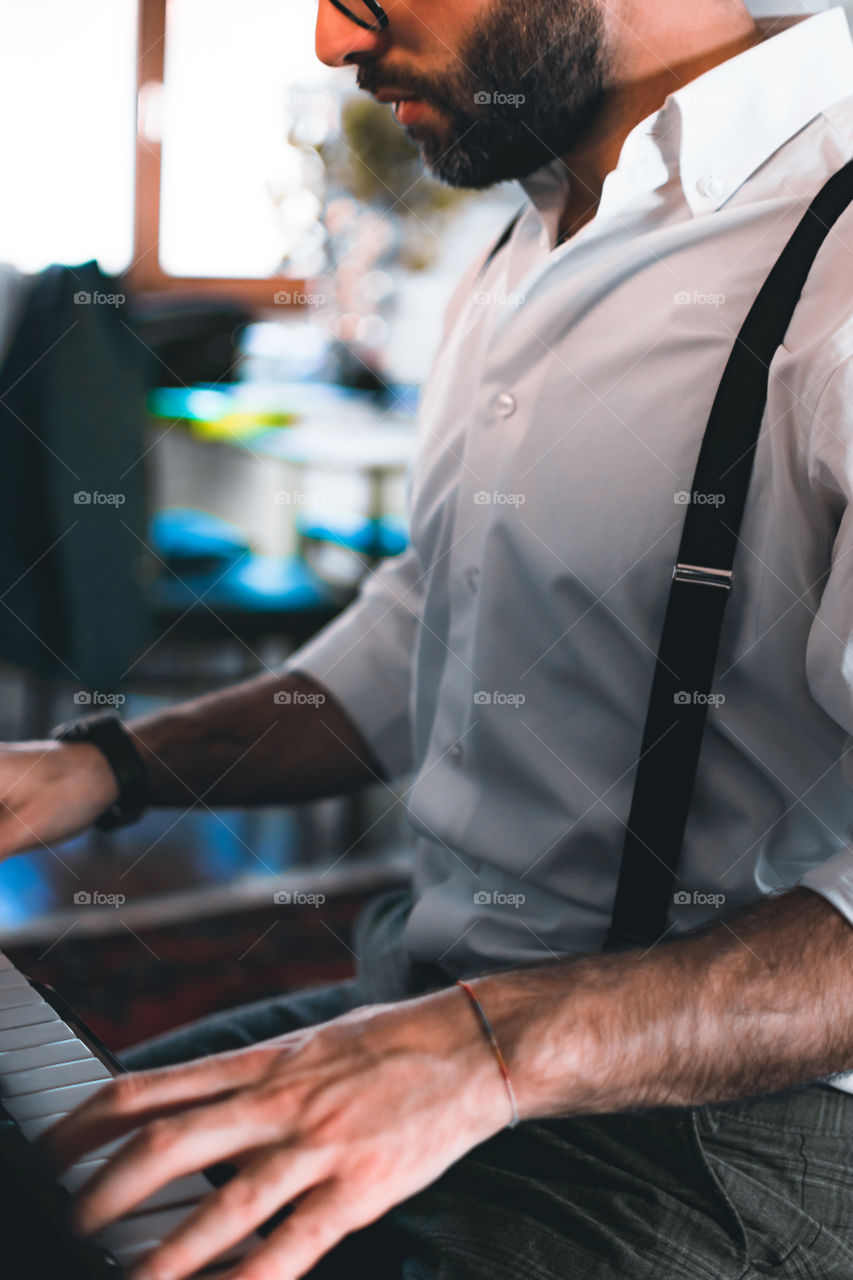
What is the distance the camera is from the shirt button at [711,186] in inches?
33.5

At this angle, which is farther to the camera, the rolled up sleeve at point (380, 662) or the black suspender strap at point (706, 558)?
the rolled up sleeve at point (380, 662)

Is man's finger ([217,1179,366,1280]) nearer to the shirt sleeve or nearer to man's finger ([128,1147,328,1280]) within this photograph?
man's finger ([128,1147,328,1280])

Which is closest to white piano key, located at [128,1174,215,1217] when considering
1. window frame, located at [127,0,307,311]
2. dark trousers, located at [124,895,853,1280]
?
dark trousers, located at [124,895,853,1280]

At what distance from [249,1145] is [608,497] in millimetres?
529

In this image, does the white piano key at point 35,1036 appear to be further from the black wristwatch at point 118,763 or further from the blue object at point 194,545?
the blue object at point 194,545

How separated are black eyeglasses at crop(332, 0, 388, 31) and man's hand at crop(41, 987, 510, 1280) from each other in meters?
0.73

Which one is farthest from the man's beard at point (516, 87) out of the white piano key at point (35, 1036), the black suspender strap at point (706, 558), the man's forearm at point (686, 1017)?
the white piano key at point (35, 1036)

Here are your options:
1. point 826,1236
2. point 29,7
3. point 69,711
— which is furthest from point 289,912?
point 29,7

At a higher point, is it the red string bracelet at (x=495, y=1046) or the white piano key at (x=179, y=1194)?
the red string bracelet at (x=495, y=1046)

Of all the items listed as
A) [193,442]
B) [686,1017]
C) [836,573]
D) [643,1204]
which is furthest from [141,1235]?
[193,442]

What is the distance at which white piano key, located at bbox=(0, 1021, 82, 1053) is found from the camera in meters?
0.60

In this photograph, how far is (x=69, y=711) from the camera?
3574 mm

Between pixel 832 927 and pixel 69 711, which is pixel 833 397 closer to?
pixel 832 927

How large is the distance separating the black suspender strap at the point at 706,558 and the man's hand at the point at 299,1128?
297 mm
